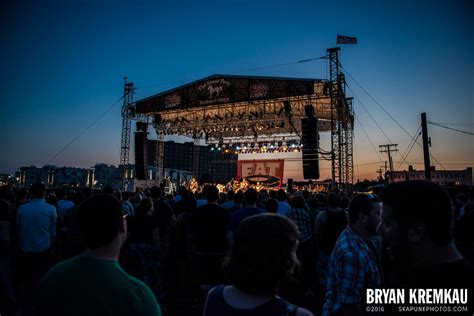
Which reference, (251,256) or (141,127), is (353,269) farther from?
(141,127)

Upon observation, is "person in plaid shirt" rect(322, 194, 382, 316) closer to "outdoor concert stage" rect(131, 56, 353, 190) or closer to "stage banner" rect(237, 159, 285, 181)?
"outdoor concert stage" rect(131, 56, 353, 190)

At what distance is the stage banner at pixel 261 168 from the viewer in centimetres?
2389

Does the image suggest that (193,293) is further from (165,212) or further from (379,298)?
(379,298)

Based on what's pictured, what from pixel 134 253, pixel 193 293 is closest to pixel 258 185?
pixel 193 293

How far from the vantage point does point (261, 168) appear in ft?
81.0

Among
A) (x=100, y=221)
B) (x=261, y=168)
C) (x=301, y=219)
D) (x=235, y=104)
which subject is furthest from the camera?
(x=261, y=168)

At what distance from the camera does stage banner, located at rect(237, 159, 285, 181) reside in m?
23.9

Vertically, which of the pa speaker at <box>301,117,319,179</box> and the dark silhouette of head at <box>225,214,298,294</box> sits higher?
the pa speaker at <box>301,117,319,179</box>

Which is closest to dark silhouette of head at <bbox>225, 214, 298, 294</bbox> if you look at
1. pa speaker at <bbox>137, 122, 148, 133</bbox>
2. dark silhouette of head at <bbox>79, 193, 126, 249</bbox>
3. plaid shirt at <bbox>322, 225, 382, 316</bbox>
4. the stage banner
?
dark silhouette of head at <bbox>79, 193, 126, 249</bbox>

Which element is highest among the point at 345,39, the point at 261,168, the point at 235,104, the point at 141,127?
the point at 345,39

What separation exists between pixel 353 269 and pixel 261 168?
74.3 ft

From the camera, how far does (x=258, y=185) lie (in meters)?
24.3

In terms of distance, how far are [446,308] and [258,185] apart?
23300 millimetres

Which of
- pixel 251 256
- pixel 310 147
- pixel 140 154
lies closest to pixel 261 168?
pixel 310 147
